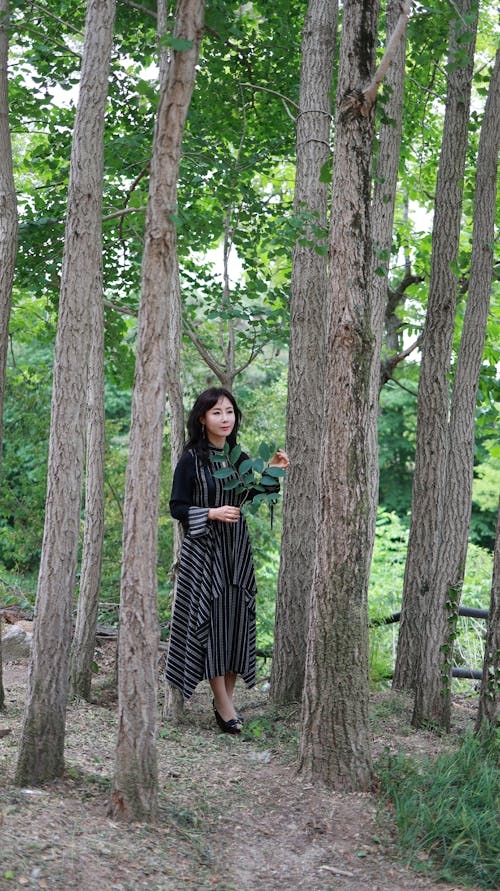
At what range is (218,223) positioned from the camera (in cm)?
781

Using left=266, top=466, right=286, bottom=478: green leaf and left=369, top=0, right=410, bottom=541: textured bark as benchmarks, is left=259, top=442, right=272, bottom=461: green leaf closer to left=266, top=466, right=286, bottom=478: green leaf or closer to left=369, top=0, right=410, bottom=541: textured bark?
left=266, top=466, right=286, bottom=478: green leaf

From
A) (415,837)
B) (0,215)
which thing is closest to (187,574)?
(415,837)

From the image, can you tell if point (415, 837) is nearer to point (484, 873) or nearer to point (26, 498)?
point (484, 873)

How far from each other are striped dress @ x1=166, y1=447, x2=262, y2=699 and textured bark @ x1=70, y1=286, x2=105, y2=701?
1274mm

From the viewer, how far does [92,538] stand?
701 centimetres

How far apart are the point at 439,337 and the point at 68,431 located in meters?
3.08

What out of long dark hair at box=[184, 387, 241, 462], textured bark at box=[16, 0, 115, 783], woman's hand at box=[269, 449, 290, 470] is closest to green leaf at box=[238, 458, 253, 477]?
woman's hand at box=[269, 449, 290, 470]

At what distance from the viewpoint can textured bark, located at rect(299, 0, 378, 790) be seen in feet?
14.8

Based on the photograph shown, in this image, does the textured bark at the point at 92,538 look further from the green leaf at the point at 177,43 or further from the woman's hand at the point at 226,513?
the green leaf at the point at 177,43

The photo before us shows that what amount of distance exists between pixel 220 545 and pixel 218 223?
333 centimetres

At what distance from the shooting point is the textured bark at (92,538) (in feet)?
22.5

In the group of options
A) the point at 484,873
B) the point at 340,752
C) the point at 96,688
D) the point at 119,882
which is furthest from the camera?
the point at 96,688

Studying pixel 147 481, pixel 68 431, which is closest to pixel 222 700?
pixel 68 431

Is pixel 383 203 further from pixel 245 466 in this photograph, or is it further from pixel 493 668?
pixel 493 668
